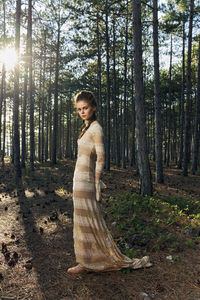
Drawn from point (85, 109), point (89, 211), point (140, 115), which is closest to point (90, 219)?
point (89, 211)

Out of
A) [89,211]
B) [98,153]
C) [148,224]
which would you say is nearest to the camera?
[98,153]

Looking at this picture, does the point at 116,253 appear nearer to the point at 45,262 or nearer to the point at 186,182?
the point at 45,262

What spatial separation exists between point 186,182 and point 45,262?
11.4m

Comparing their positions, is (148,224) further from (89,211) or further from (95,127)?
(95,127)

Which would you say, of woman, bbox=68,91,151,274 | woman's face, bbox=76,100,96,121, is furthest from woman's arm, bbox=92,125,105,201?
woman's face, bbox=76,100,96,121

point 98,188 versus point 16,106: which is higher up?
point 16,106

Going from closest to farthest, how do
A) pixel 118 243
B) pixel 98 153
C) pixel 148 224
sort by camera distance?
pixel 98 153 → pixel 118 243 → pixel 148 224

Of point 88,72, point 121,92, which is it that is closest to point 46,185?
point 88,72

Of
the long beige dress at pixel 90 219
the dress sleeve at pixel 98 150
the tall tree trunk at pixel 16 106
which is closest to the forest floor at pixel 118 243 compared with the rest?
the long beige dress at pixel 90 219

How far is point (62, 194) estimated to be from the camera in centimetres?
934

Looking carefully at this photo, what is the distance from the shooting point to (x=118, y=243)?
4801 millimetres

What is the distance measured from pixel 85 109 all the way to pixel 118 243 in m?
3.18

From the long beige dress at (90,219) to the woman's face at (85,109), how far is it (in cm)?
16

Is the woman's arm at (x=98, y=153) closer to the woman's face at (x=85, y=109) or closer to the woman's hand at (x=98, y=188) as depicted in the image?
the woman's hand at (x=98, y=188)
